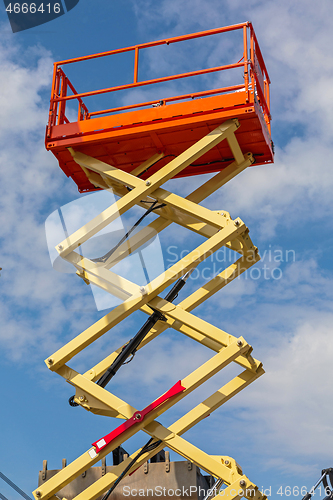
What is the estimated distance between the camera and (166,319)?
371 inches

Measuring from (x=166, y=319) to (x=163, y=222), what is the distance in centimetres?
190

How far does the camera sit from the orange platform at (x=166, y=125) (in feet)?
30.3

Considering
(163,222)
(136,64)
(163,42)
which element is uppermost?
(163,42)

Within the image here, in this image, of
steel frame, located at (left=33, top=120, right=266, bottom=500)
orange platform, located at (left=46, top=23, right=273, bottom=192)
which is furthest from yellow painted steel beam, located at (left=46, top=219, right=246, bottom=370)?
orange platform, located at (left=46, top=23, right=273, bottom=192)

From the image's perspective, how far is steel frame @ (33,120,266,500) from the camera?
27.7ft

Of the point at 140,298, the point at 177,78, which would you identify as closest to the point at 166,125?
the point at 177,78

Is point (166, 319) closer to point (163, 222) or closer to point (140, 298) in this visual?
point (140, 298)

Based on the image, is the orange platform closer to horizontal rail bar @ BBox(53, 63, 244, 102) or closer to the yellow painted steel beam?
horizontal rail bar @ BBox(53, 63, 244, 102)

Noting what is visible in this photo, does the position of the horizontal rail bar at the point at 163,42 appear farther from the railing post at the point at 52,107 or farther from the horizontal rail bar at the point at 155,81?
the horizontal rail bar at the point at 155,81

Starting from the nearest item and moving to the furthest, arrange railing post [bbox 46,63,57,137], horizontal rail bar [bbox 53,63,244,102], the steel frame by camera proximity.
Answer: the steel frame
horizontal rail bar [bbox 53,63,244,102]
railing post [bbox 46,63,57,137]

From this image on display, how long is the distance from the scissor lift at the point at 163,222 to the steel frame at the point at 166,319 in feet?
0.06

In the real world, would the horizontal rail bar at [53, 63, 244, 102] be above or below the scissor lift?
above

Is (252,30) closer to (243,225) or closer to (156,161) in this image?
(156,161)

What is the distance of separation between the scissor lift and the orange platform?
2 cm
